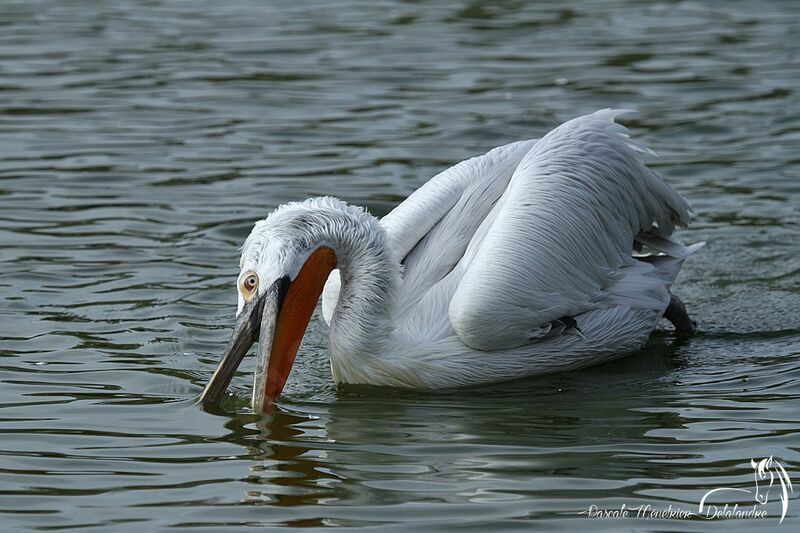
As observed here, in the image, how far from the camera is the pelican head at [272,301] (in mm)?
4906

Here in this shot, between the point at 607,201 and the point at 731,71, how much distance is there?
16.1 ft

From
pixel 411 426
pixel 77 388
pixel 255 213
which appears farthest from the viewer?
pixel 255 213

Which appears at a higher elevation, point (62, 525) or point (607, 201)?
point (607, 201)

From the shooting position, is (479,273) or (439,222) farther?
(439,222)

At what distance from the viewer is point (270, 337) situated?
4906 mm

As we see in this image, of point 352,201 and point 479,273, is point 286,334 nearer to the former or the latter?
point 479,273

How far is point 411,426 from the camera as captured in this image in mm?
4859

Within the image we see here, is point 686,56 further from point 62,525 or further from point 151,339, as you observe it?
point 62,525

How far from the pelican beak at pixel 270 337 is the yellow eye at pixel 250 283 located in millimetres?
30

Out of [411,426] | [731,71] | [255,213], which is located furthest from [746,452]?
[731,71]

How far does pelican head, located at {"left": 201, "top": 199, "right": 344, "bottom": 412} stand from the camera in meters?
4.91

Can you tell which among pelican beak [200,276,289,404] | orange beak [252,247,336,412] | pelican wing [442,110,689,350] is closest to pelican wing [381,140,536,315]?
pelican wing [442,110,689,350]

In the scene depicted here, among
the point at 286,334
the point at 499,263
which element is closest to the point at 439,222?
the point at 499,263

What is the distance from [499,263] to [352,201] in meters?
2.72
